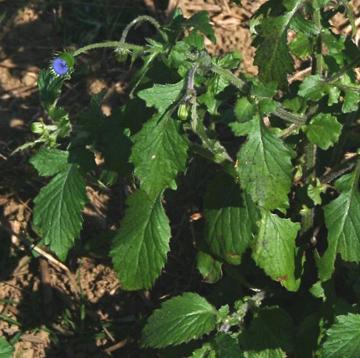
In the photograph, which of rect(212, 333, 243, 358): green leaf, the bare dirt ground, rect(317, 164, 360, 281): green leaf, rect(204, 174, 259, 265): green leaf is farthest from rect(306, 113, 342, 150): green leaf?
the bare dirt ground

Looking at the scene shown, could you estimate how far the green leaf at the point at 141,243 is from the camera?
2.84m

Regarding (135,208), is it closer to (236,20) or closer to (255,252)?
(255,252)

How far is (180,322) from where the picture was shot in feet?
9.71

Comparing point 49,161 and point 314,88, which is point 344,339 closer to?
point 314,88

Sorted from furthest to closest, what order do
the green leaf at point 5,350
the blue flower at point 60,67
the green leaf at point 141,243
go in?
the green leaf at point 5,350 < the green leaf at point 141,243 < the blue flower at point 60,67

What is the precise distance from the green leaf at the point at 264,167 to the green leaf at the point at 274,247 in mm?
453

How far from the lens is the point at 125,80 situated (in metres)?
4.49

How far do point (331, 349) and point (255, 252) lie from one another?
469 millimetres

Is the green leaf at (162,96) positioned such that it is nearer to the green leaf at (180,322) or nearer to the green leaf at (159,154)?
the green leaf at (159,154)

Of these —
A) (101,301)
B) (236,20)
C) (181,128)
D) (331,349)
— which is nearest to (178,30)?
(181,128)

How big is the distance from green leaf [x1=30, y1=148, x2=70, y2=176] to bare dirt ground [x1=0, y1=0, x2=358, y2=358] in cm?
99

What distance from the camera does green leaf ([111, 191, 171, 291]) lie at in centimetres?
284

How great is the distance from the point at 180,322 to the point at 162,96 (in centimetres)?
88

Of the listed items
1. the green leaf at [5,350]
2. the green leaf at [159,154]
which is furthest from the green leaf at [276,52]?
the green leaf at [5,350]
